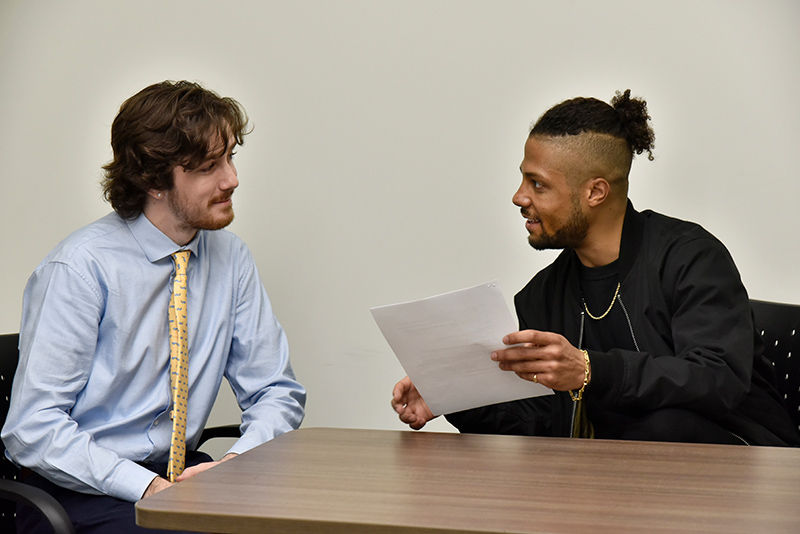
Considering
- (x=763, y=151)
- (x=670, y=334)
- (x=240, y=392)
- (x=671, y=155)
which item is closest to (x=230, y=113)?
(x=240, y=392)

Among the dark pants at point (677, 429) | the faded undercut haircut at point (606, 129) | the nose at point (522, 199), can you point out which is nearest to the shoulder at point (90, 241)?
the nose at point (522, 199)

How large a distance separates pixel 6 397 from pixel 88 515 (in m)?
0.43

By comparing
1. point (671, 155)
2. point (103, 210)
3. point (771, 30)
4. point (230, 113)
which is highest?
point (771, 30)

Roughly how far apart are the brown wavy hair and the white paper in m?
0.87

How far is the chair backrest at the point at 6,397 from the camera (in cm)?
201

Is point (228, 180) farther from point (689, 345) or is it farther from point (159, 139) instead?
point (689, 345)

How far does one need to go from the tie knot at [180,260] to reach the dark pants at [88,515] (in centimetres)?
61

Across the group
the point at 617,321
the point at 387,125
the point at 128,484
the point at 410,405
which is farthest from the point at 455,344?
the point at 387,125

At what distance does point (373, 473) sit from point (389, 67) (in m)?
1.96

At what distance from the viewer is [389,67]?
303 cm

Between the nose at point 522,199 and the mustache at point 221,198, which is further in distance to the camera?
the nose at point 522,199

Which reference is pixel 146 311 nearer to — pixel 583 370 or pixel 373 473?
pixel 373 473

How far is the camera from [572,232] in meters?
2.28

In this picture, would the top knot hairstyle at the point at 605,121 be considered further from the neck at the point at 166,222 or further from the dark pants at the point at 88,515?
the dark pants at the point at 88,515
